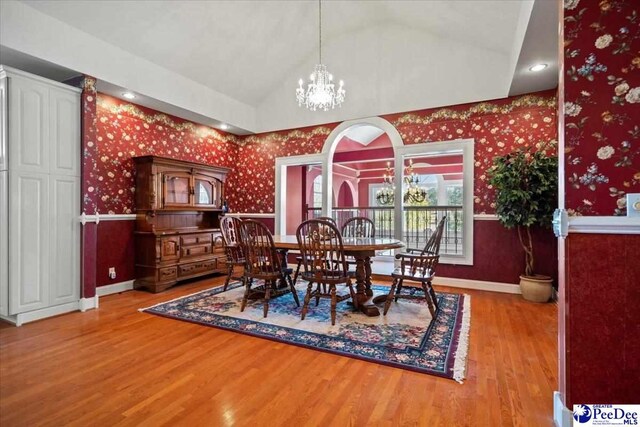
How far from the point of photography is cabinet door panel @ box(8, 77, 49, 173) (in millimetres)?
2959

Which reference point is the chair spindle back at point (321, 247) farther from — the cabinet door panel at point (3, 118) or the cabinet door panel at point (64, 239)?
the cabinet door panel at point (3, 118)

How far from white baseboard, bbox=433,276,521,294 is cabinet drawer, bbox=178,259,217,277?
3.52 meters

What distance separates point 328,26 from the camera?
16.4 feet

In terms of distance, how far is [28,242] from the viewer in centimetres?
307

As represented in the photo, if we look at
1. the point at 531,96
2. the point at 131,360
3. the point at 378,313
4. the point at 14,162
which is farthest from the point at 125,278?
the point at 531,96

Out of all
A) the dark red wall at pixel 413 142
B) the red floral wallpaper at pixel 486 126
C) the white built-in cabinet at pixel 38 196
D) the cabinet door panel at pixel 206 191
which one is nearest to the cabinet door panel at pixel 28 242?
the white built-in cabinet at pixel 38 196

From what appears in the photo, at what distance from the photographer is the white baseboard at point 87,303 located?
343 centimetres

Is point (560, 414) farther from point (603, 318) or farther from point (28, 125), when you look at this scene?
point (28, 125)

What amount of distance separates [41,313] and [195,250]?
1892 mm

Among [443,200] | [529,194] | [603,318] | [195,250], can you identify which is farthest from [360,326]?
[443,200]

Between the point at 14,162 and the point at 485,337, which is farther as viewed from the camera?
the point at 14,162

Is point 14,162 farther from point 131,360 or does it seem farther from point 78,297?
point 131,360

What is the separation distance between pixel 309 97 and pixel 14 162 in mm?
3158

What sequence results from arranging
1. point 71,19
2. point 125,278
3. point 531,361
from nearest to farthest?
point 531,361 → point 71,19 → point 125,278
